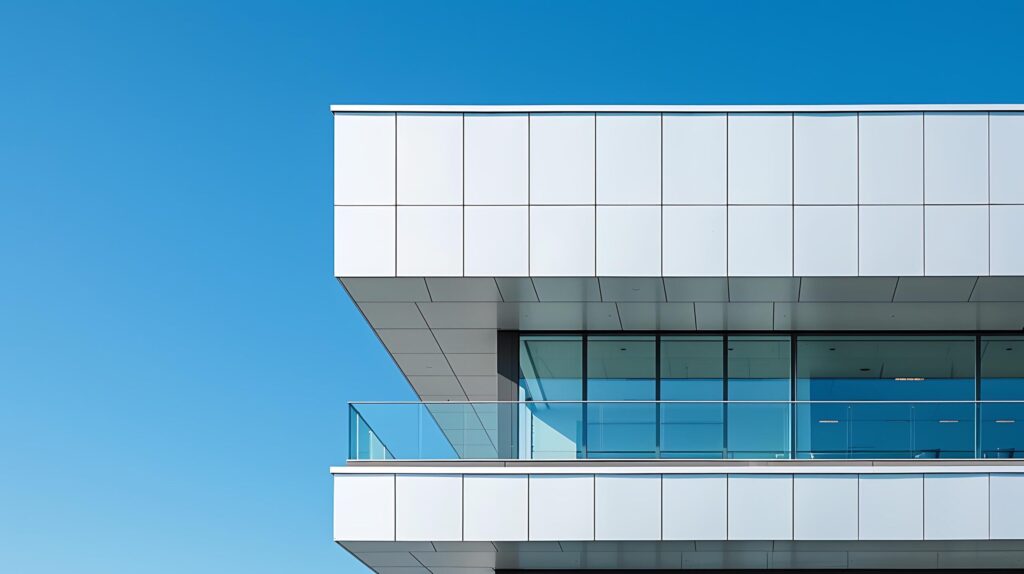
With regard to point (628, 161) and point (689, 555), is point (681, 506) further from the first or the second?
point (628, 161)

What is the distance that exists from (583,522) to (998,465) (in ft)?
17.2

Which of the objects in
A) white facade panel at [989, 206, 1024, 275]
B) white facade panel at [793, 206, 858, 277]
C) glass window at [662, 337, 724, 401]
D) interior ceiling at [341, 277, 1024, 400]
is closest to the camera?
white facade panel at [989, 206, 1024, 275]

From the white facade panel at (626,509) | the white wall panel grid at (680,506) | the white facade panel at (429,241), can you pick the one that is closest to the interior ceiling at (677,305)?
the white facade panel at (429,241)

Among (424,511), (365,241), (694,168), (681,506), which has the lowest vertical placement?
(424,511)

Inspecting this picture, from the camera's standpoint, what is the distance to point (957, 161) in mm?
16328

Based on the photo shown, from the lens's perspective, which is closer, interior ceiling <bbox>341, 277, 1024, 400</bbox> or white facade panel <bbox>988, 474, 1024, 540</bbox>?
white facade panel <bbox>988, 474, 1024, 540</bbox>

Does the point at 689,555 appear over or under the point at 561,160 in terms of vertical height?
under

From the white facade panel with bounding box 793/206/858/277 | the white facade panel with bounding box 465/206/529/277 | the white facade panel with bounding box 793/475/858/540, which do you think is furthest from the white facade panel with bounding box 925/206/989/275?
the white facade panel with bounding box 465/206/529/277

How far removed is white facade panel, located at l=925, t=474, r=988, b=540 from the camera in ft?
53.6

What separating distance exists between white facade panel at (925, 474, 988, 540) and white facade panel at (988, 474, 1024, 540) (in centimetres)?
9

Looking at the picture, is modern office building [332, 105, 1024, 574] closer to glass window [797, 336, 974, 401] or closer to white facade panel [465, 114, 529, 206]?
white facade panel [465, 114, 529, 206]

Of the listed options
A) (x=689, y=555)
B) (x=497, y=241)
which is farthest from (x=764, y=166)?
(x=689, y=555)

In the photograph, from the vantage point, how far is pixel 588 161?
16.4 m

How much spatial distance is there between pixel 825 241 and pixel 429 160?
5000 mm
